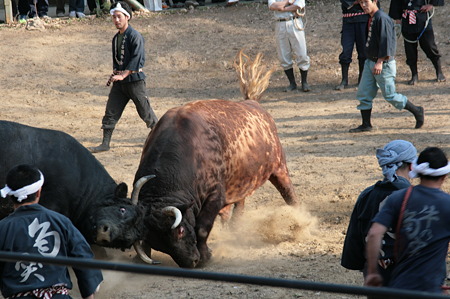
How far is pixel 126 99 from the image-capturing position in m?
10.7

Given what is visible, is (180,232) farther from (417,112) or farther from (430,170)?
(417,112)

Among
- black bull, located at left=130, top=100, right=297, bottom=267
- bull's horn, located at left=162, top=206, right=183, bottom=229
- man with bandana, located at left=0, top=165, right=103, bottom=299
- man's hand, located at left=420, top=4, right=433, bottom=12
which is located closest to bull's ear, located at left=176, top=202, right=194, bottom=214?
black bull, located at left=130, top=100, right=297, bottom=267

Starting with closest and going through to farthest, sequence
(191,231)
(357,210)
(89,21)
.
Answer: (357,210), (191,231), (89,21)

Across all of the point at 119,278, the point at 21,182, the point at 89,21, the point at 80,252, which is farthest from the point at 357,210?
the point at 89,21

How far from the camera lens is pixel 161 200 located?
648 centimetres

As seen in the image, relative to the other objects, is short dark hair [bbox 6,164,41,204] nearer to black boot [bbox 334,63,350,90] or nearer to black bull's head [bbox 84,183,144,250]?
black bull's head [bbox 84,183,144,250]

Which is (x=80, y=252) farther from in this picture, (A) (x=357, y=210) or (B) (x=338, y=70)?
(B) (x=338, y=70)

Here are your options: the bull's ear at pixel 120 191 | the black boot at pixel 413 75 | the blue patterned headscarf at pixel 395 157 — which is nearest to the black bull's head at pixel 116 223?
the bull's ear at pixel 120 191

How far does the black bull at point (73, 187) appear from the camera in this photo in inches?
239

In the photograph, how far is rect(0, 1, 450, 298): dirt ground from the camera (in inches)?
264

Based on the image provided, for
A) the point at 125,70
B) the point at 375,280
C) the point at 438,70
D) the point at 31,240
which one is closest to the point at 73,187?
the point at 31,240

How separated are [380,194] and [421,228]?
1.84ft

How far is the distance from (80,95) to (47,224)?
9914mm

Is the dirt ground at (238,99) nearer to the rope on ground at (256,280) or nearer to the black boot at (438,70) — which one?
the black boot at (438,70)
